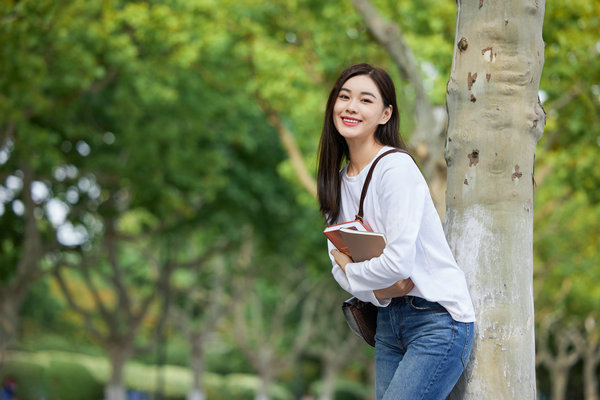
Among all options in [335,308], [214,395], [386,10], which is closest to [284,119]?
[386,10]

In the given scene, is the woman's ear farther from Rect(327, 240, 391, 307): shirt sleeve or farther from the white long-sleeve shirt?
Rect(327, 240, 391, 307): shirt sleeve

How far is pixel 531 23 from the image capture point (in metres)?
3.62

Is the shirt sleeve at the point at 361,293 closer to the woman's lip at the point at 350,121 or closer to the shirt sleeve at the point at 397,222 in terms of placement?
the shirt sleeve at the point at 397,222

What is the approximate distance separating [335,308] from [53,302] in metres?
17.5

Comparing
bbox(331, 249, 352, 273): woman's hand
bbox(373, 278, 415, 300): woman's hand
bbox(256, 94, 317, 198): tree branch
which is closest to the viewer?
bbox(373, 278, 415, 300): woman's hand

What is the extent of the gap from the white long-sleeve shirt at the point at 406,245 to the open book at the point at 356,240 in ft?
0.14

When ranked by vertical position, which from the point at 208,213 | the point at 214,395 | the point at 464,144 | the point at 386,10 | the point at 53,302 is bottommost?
the point at 214,395

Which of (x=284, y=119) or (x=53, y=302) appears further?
(x=53, y=302)

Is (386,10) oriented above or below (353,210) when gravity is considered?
above

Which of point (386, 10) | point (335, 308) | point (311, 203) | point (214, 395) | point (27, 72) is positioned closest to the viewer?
point (27, 72)

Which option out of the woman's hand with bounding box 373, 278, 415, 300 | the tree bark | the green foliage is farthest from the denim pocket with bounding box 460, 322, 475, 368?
the green foliage

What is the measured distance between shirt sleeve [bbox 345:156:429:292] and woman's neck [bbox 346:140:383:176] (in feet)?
0.81

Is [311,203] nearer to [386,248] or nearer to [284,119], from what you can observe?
[284,119]

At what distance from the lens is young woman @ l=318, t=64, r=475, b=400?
10.3 ft
